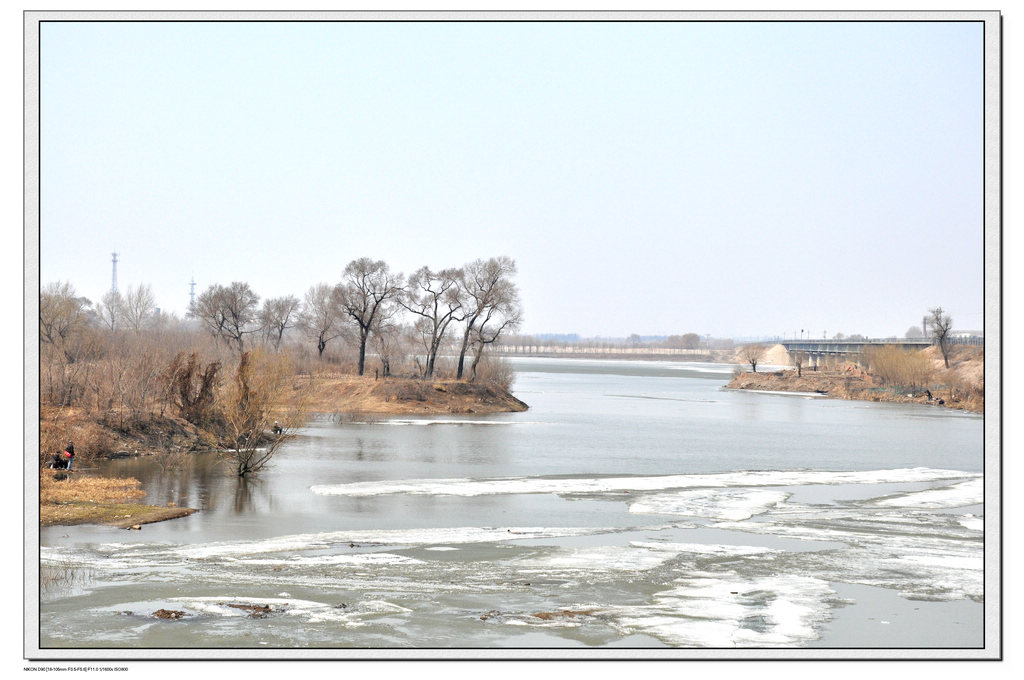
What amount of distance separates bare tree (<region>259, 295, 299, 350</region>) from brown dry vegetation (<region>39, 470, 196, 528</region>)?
4140cm

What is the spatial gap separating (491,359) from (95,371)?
83.4 feet

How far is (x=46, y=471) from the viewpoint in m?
18.8

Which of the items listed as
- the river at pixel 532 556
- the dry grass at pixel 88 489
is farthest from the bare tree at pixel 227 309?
the dry grass at pixel 88 489

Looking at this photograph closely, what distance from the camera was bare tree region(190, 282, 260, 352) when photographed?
56.4 metres

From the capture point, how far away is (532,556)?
13.2 m

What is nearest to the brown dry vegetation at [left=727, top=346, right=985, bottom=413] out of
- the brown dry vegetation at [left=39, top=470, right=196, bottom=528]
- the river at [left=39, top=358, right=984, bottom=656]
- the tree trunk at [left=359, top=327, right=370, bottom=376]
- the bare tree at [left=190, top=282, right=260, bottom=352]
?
the river at [left=39, top=358, right=984, bottom=656]

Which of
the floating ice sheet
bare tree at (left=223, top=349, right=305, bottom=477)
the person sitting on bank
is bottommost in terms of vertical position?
the floating ice sheet

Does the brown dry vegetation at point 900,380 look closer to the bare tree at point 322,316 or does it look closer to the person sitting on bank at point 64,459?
the bare tree at point 322,316

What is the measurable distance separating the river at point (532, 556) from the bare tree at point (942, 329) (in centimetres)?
2011

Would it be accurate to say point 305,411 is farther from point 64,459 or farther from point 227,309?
point 227,309

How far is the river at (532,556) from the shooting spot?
9.52 m

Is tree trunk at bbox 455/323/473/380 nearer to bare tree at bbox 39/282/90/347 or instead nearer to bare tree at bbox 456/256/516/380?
bare tree at bbox 456/256/516/380
